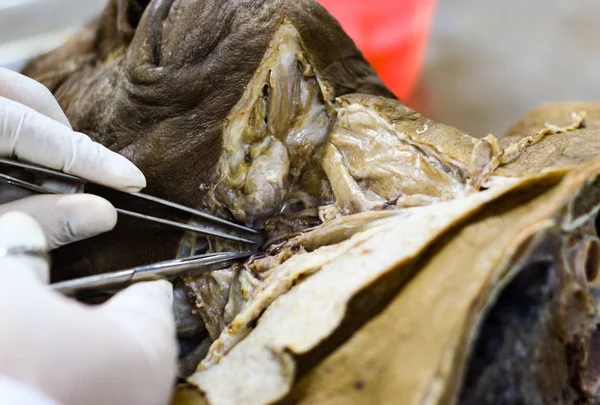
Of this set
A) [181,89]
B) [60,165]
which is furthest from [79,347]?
[181,89]

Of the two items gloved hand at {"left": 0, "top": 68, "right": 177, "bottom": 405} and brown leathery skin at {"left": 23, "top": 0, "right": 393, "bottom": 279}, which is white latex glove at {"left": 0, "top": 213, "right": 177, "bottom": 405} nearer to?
gloved hand at {"left": 0, "top": 68, "right": 177, "bottom": 405}

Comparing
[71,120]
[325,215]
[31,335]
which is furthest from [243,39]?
[31,335]

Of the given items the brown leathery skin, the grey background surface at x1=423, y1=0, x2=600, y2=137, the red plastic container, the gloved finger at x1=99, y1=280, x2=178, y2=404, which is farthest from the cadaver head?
the grey background surface at x1=423, y1=0, x2=600, y2=137

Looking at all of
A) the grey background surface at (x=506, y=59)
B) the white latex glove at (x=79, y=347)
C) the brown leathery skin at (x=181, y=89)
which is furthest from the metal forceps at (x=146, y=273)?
the grey background surface at (x=506, y=59)

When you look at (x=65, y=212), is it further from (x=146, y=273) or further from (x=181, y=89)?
(x=181, y=89)

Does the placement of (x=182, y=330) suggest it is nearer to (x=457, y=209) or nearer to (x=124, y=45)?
(x=457, y=209)

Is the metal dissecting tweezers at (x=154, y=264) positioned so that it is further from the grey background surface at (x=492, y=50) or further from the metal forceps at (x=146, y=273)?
the grey background surface at (x=492, y=50)
